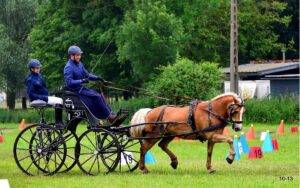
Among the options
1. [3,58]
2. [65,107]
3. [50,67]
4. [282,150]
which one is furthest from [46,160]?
[3,58]

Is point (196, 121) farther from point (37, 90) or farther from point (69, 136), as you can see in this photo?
point (37, 90)

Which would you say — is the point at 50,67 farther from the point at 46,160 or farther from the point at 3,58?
the point at 46,160

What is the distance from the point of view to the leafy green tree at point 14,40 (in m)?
53.7

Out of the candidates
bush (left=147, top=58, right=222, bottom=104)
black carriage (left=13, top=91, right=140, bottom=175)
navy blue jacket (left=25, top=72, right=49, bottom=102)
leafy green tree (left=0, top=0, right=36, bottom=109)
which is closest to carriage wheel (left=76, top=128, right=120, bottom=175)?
black carriage (left=13, top=91, right=140, bottom=175)

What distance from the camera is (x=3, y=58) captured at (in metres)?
53.5

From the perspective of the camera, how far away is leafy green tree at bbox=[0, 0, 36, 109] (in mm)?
53719

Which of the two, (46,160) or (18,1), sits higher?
(18,1)

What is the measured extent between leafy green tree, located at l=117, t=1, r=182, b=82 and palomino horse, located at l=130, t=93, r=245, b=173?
25.7 meters

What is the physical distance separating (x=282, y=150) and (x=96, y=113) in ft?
25.9

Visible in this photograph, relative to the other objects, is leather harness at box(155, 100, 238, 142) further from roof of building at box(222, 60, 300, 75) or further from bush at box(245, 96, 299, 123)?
roof of building at box(222, 60, 300, 75)

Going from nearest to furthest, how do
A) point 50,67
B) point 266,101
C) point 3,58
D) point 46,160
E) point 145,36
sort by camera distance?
point 46,160, point 266,101, point 145,36, point 50,67, point 3,58

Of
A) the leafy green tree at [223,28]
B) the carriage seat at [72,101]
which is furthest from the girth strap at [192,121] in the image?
the leafy green tree at [223,28]

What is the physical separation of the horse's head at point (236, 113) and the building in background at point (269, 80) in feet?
91.9

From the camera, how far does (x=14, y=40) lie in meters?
56.2
